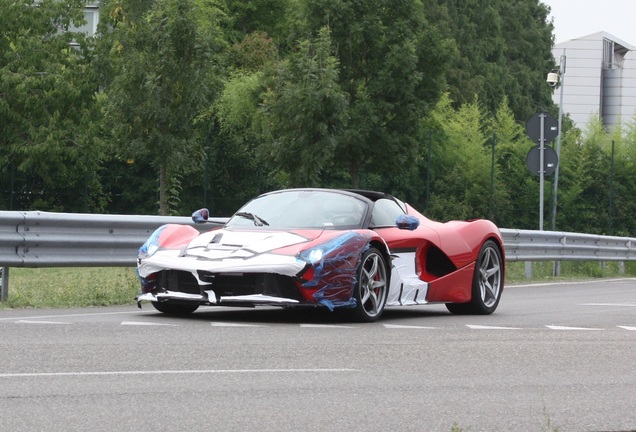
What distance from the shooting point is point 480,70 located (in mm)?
76812

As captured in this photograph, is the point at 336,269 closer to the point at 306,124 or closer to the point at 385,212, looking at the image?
the point at 385,212

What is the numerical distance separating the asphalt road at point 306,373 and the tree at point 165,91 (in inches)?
803

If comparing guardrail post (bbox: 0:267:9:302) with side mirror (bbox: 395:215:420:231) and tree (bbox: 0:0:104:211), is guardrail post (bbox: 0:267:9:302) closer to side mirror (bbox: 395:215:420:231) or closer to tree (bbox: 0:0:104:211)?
side mirror (bbox: 395:215:420:231)

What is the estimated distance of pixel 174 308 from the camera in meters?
11.5

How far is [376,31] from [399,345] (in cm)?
3734

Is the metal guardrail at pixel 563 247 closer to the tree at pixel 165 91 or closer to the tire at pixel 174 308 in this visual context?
the tire at pixel 174 308

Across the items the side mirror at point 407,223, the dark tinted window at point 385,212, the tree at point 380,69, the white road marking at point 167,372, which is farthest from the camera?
the tree at point 380,69

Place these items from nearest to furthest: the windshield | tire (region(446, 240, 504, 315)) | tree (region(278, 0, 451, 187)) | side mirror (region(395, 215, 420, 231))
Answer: the windshield
side mirror (region(395, 215, 420, 231))
tire (region(446, 240, 504, 315))
tree (region(278, 0, 451, 187))

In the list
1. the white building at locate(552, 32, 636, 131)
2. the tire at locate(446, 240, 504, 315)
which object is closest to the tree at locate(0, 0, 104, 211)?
the tire at locate(446, 240, 504, 315)

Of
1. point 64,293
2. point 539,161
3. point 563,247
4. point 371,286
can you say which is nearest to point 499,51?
point 539,161

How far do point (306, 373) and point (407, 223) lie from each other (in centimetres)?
450

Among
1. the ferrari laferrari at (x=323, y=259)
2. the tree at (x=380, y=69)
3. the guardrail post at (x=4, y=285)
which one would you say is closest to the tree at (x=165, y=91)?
the tree at (x=380, y=69)

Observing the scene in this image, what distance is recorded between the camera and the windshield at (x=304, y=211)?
11.6m

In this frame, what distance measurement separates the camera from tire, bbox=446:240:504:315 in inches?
510
